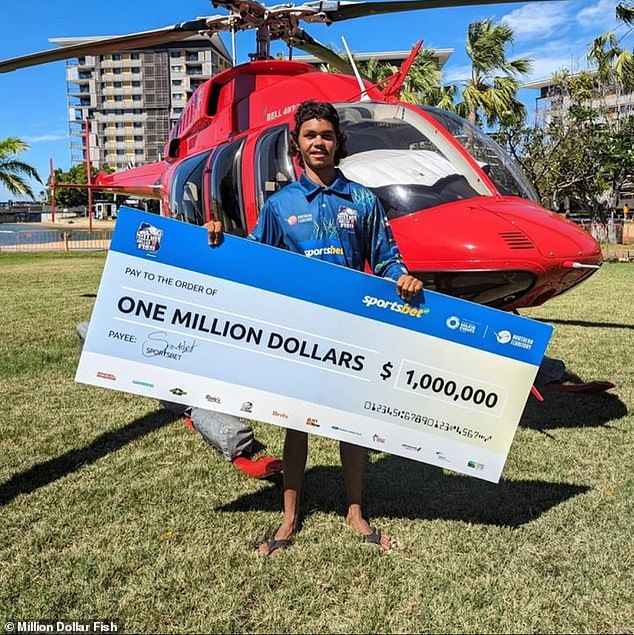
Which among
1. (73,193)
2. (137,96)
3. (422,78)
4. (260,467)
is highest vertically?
(137,96)

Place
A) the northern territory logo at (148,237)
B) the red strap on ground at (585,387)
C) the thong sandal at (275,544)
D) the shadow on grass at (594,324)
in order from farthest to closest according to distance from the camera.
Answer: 1. the shadow on grass at (594,324)
2. the red strap on ground at (585,387)
3. the thong sandal at (275,544)
4. the northern territory logo at (148,237)

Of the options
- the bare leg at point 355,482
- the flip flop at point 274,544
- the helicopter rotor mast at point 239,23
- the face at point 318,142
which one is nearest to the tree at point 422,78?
the helicopter rotor mast at point 239,23

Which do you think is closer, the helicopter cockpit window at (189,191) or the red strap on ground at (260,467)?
the red strap on ground at (260,467)

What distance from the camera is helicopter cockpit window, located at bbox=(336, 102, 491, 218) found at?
13.4 ft

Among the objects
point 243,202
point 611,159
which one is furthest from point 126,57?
point 243,202

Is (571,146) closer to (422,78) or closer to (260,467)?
(422,78)

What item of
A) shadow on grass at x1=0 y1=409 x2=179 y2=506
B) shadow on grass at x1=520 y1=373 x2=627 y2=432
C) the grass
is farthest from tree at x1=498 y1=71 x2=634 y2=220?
shadow on grass at x1=0 y1=409 x2=179 y2=506

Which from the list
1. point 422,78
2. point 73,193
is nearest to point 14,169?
point 422,78

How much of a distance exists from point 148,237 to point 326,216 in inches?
31.9

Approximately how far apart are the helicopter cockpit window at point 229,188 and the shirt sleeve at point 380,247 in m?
2.35

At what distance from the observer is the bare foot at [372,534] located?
3.06m

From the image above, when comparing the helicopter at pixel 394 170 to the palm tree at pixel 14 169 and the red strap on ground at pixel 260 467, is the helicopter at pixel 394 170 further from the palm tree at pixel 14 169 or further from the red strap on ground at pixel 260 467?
the palm tree at pixel 14 169

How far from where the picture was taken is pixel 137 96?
3639 inches

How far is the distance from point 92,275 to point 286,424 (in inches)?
545
